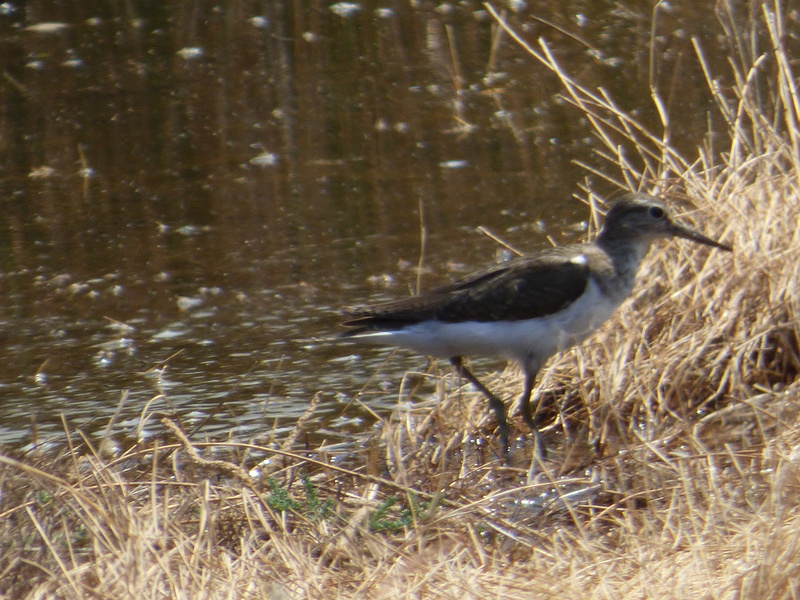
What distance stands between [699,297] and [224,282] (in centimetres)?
255

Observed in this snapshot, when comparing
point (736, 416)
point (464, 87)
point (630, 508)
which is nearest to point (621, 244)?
point (736, 416)

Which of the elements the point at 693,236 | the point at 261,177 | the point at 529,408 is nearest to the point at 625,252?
the point at 693,236

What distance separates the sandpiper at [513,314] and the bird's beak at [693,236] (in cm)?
30

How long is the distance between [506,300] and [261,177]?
3365mm

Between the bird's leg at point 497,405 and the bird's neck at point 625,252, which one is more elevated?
the bird's neck at point 625,252

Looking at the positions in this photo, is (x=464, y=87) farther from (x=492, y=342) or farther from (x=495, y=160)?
(x=492, y=342)

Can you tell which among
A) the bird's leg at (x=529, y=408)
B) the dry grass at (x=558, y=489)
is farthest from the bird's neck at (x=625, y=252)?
the bird's leg at (x=529, y=408)

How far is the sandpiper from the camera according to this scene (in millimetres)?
4629

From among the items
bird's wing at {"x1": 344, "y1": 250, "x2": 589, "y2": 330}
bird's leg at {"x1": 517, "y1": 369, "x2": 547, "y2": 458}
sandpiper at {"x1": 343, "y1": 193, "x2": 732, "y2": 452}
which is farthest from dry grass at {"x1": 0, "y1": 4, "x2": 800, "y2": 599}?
bird's wing at {"x1": 344, "y1": 250, "x2": 589, "y2": 330}

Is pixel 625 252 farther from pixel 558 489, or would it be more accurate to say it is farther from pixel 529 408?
pixel 558 489

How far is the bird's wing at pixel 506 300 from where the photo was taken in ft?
15.2

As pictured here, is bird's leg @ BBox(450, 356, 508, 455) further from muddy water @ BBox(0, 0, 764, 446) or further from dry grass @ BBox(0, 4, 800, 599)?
muddy water @ BBox(0, 0, 764, 446)

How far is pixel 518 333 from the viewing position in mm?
4637

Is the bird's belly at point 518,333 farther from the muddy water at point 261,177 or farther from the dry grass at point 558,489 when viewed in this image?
the muddy water at point 261,177
